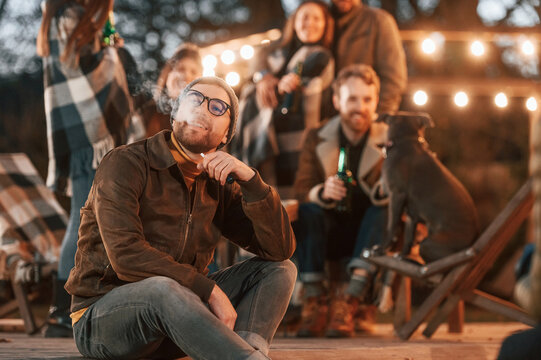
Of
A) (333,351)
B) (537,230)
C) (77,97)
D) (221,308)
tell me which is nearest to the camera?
(537,230)

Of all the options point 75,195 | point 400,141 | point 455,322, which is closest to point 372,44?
point 400,141

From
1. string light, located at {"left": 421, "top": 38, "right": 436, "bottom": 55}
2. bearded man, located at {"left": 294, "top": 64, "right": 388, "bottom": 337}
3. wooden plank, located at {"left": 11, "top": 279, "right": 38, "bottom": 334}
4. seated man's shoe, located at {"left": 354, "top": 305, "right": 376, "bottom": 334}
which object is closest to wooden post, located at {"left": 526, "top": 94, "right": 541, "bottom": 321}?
bearded man, located at {"left": 294, "top": 64, "right": 388, "bottom": 337}

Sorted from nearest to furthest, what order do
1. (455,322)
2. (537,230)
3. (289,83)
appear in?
(537,230) → (455,322) → (289,83)

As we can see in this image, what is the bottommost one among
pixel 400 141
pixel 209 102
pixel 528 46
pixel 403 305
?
pixel 403 305

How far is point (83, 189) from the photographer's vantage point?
3.95 metres

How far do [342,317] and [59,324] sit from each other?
1489 millimetres

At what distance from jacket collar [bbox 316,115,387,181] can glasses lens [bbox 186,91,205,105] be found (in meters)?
2.10

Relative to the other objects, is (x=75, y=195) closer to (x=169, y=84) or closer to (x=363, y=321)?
(x=169, y=84)

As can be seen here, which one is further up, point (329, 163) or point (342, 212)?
point (329, 163)

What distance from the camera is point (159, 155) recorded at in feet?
8.39

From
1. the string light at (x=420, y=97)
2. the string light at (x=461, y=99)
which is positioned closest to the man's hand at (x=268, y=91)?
the string light at (x=420, y=97)

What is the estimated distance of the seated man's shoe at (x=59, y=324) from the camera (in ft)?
12.9

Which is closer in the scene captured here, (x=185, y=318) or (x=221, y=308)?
(x=185, y=318)

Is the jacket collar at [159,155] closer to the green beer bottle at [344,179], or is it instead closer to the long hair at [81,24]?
the long hair at [81,24]
